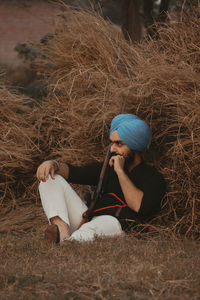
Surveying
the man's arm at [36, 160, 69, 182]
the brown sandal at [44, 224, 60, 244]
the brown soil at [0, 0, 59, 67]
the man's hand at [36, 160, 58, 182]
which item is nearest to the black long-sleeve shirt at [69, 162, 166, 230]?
the man's arm at [36, 160, 69, 182]

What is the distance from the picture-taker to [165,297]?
2.21m

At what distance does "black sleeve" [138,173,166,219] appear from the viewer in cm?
338

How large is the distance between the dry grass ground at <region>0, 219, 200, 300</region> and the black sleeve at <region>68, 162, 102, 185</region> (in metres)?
0.58

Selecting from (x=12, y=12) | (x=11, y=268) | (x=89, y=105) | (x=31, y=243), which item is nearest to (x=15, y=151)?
(x=89, y=105)

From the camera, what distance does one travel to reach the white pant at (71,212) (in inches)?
130

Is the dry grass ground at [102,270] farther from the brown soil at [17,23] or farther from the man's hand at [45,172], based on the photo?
the brown soil at [17,23]

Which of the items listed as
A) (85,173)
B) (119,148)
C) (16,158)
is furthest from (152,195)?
(16,158)

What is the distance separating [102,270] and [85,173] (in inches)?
48.6

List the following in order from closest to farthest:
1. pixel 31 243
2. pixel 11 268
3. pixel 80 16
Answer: pixel 11 268 < pixel 31 243 < pixel 80 16

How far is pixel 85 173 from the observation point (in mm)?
3680

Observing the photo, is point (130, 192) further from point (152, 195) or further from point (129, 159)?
point (129, 159)

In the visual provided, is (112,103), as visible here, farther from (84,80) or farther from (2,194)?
(2,194)

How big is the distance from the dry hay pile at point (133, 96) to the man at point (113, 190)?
9.1 inches

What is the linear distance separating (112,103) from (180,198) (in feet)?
3.35
